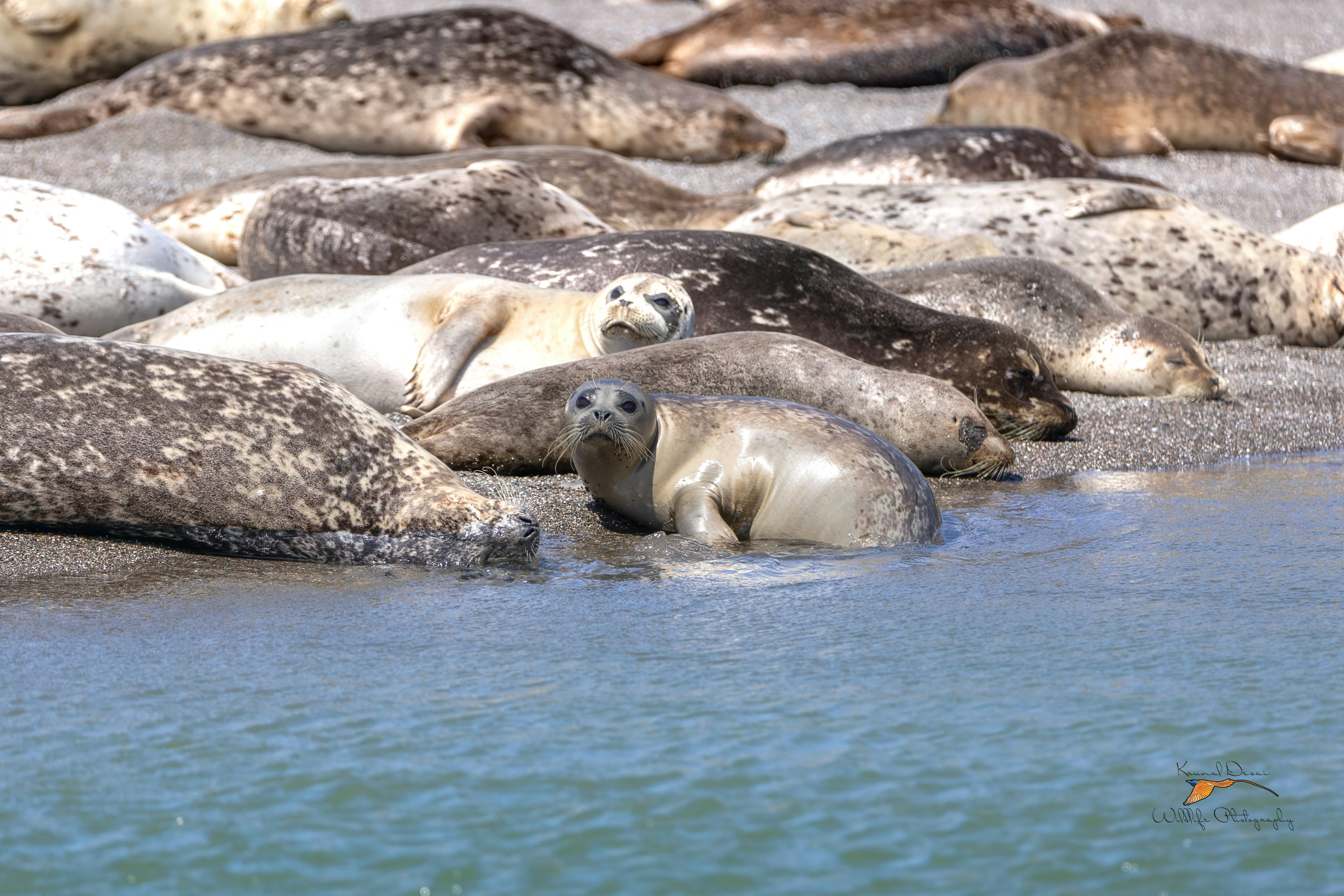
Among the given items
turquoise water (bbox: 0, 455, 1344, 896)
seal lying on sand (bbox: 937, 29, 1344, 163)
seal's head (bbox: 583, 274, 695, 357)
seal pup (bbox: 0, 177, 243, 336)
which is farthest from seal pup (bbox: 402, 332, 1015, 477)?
seal lying on sand (bbox: 937, 29, 1344, 163)

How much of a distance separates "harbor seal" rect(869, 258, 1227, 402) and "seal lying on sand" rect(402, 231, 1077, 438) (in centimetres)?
50

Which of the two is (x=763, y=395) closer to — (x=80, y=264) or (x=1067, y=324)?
(x=1067, y=324)

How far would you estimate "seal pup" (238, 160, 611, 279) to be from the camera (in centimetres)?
686

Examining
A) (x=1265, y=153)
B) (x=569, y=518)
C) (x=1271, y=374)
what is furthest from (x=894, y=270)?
(x=1265, y=153)

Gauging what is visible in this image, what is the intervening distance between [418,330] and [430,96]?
531cm

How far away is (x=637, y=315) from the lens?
5.34 m

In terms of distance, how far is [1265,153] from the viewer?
37.7 ft

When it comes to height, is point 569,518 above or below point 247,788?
below

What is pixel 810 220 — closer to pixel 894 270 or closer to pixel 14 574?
pixel 894 270

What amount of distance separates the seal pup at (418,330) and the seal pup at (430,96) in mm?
4474

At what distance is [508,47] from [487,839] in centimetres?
965

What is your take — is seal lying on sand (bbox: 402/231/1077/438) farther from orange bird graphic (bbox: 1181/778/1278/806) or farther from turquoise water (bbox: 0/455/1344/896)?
orange bird graphic (bbox: 1181/778/1278/806)

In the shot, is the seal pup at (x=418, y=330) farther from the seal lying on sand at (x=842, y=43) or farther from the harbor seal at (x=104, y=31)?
the seal lying on sand at (x=842, y=43)

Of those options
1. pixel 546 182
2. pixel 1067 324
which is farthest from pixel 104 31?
pixel 1067 324
